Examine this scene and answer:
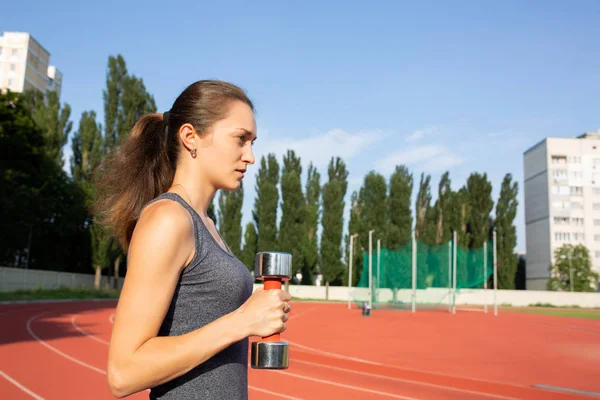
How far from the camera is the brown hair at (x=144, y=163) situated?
1.58 m

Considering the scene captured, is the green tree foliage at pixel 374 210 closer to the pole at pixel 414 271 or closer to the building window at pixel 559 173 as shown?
the pole at pixel 414 271

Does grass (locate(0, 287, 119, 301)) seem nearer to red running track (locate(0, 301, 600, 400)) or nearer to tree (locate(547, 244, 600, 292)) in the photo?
red running track (locate(0, 301, 600, 400))

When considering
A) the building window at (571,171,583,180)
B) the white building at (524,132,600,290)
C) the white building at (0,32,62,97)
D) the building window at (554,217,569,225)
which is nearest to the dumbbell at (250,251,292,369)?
the white building at (524,132,600,290)

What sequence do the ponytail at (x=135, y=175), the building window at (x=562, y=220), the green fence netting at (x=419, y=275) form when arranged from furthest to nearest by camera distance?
1. the building window at (x=562, y=220)
2. the green fence netting at (x=419, y=275)
3. the ponytail at (x=135, y=175)

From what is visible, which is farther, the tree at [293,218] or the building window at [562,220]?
the building window at [562,220]

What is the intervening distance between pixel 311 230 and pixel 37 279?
24.0 m

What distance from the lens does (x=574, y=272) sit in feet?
181

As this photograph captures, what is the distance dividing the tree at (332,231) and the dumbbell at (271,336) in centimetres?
4549

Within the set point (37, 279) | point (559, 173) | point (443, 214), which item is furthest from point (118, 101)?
point (559, 173)

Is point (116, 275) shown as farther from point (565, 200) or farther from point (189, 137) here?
point (565, 200)

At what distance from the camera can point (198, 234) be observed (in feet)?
4.48

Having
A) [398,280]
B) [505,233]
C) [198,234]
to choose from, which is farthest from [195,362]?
[505,233]

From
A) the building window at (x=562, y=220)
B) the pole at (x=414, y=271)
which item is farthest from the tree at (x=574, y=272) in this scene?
the pole at (x=414, y=271)

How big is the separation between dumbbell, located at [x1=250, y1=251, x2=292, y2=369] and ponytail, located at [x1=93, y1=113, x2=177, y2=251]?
1.77 feet
